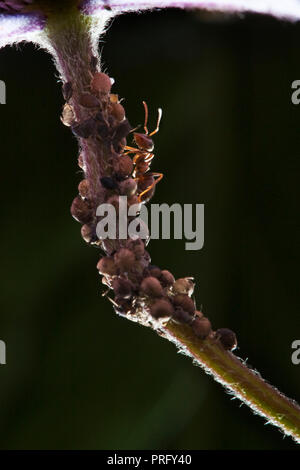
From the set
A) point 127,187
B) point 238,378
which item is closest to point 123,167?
point 127,187

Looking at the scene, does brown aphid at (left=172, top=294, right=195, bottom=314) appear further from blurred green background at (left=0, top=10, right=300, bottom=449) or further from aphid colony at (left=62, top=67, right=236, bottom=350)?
blurred green background at (left=0, top=10, right=300, bottom=449)

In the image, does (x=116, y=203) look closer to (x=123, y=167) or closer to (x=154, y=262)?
(x=123, y=167)

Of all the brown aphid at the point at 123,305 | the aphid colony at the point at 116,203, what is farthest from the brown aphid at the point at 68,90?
the brown aphid at the point at 123,305

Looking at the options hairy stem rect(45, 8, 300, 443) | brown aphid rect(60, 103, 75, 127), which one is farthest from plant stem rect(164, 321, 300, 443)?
brown aphid rect(60, 103, 75, 127)

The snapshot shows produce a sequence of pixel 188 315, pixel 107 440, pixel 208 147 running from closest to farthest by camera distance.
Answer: pixel 188 315
pixel 107 440
pixel 208 147

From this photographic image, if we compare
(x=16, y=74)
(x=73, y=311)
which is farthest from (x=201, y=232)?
(x=16, y=74)

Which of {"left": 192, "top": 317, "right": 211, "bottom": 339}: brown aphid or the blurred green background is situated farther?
the blurred green background

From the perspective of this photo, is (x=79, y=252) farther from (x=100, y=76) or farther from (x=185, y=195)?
(x=100, y=76)

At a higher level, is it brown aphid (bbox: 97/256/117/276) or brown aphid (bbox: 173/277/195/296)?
brown aphid (bbox: 97/256/117/276)
